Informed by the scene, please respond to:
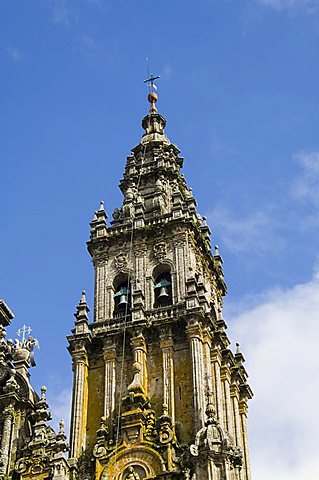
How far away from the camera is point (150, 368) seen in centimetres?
4175

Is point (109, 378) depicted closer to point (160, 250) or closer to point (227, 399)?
point (227, 399)

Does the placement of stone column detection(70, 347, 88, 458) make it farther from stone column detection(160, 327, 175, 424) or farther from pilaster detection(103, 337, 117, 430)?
stone column detection(160, 327, 175, 424)

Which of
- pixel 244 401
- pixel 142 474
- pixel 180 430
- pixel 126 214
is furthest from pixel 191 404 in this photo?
pixel 126 214

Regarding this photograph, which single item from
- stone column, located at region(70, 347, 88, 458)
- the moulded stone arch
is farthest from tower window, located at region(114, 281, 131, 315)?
the moulded stone arch

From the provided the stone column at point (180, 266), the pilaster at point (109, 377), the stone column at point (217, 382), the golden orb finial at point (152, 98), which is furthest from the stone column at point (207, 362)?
the golden orb finial at point (152, 98)

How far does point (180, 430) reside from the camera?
3956 centimetres

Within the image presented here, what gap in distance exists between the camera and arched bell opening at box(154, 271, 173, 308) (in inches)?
1753

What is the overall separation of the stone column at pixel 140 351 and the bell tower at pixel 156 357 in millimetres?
48

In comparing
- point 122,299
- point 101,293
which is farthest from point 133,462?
point 101,293

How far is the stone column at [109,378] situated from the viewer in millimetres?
41000

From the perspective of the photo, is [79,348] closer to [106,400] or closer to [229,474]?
[106,400]

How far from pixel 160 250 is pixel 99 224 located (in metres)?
3.92

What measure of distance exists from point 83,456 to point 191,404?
4.59 m

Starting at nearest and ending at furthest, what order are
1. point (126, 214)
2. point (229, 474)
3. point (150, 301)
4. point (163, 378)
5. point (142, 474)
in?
point (229, 474) → point (142, 474) → point (163, 378) → point (150, 301) → point (126, 214)
